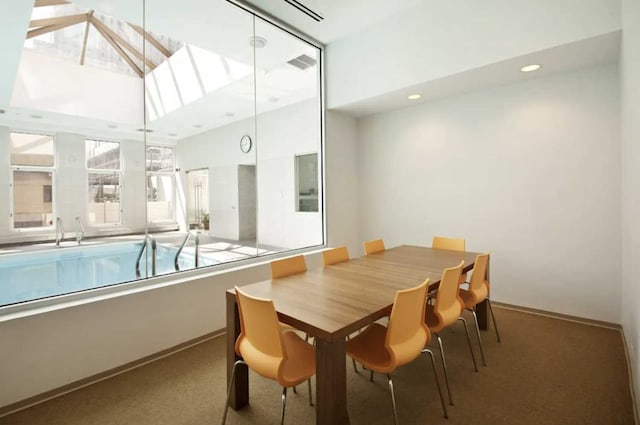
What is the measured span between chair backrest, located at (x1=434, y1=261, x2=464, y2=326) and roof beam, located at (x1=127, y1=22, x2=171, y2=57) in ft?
12.0

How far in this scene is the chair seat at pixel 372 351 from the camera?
175cm

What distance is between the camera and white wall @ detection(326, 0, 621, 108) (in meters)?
2.83

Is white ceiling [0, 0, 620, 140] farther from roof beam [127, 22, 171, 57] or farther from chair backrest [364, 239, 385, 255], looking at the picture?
chair backrest [364, 239, 385, 255]

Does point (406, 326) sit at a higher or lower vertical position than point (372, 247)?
lower

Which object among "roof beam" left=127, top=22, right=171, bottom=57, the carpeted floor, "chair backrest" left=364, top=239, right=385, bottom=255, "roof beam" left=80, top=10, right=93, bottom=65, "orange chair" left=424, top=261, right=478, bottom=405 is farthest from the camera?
"chair backrest" left=364, top=239, right=385, bottom=255

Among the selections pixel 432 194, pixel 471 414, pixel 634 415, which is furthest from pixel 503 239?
pixel 471 414

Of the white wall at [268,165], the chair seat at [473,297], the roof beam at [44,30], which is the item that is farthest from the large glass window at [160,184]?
the chair seat at [473,297]

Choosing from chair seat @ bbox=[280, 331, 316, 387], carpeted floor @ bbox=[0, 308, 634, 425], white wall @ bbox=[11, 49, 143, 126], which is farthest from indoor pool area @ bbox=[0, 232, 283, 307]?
chair seat @ bbox=[280, 331, 316, 387]

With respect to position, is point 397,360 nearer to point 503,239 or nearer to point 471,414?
point 471,414

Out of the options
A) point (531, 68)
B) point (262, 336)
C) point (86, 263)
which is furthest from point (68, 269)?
point (531, 68)

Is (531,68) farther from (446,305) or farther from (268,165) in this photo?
(268,165)

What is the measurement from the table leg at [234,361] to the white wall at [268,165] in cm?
217

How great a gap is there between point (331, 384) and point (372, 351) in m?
0.51

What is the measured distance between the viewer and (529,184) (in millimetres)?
3666
